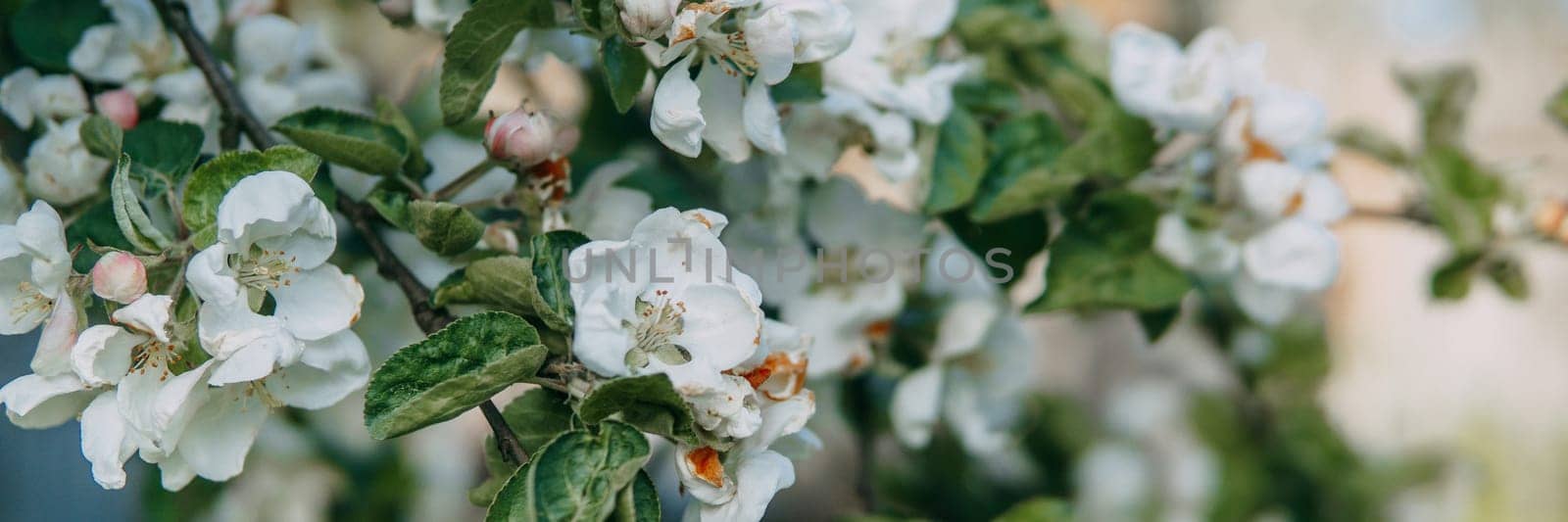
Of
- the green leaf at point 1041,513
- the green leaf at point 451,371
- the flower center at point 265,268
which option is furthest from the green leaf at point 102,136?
the green leaf at point 1041,513

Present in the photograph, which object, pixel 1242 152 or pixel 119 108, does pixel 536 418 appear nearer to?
pixel 119 108

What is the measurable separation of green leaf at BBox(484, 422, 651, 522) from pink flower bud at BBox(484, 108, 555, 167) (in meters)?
0.18

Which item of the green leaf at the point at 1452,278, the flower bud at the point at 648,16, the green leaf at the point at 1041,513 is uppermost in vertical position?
the flower bud at the point at 648,16

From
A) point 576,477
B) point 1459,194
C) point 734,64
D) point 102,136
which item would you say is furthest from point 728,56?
point 1459,194

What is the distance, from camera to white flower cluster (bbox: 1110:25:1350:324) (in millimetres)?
857

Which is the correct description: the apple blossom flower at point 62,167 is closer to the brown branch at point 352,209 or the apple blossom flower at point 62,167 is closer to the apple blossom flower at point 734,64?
the brown branch at point 352,209

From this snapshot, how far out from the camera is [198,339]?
568mm

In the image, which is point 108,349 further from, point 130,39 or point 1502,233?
point 1502,233

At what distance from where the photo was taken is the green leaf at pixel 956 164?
793 mm

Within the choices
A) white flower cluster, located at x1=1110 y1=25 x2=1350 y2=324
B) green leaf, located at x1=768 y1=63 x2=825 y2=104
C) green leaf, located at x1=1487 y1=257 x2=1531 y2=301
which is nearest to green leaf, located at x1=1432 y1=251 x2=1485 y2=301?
green leaf, located at x1=1487 y1=257 x2=1531 y2=301

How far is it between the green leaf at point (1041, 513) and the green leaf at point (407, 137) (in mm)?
476

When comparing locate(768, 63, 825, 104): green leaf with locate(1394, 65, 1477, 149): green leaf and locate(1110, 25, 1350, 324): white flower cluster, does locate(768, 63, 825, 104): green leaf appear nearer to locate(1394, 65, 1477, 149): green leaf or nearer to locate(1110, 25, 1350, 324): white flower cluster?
locate(1110, 25, 1350, 324): white flower cluster

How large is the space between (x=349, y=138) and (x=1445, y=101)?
3.12 feet

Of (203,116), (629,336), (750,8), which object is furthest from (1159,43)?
(203,116)
